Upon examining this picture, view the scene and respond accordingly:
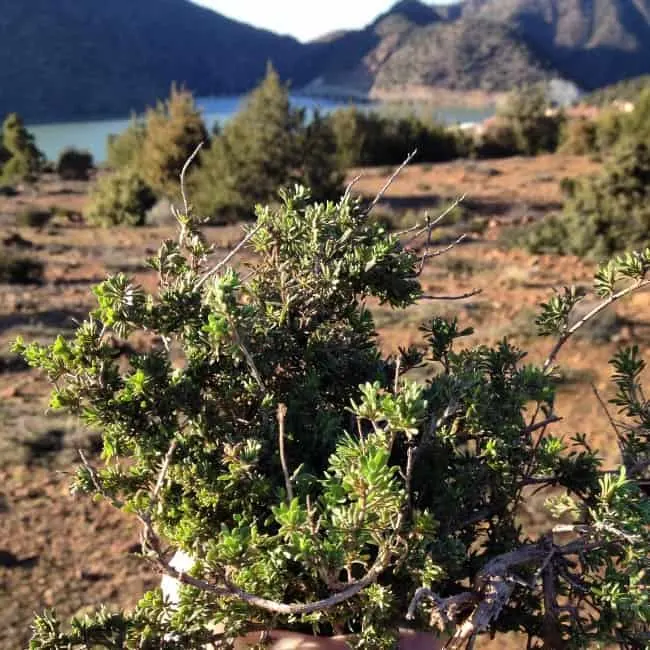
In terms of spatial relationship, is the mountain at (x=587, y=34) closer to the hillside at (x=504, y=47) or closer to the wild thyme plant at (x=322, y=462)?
the hillside at (x=504, y=47)

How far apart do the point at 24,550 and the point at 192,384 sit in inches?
148

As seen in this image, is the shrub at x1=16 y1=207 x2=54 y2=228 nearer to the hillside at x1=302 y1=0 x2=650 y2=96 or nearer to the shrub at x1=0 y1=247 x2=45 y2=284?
the shrub at x1=0 y1=247 x2=45 y2=284

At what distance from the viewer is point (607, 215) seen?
13.0m

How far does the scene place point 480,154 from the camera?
34.8 m

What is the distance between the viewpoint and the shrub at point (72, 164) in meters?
32.2

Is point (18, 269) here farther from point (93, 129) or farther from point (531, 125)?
point (93, 129)

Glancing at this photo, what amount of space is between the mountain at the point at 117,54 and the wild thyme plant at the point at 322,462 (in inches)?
3374

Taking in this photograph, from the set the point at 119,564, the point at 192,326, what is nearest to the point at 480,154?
the point at 119,564

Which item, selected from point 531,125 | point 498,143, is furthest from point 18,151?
point 531,125

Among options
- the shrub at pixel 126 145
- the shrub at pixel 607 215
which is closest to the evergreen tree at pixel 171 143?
the shrub at pixel 126 145

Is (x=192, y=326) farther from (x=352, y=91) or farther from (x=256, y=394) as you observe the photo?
(x=352, y=91)

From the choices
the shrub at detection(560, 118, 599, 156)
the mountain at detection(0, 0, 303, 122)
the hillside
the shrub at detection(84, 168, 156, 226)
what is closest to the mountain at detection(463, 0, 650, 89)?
the hillside

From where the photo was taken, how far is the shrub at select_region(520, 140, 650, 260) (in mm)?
12656

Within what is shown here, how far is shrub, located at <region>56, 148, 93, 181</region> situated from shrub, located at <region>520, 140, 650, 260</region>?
2442 centimetres
